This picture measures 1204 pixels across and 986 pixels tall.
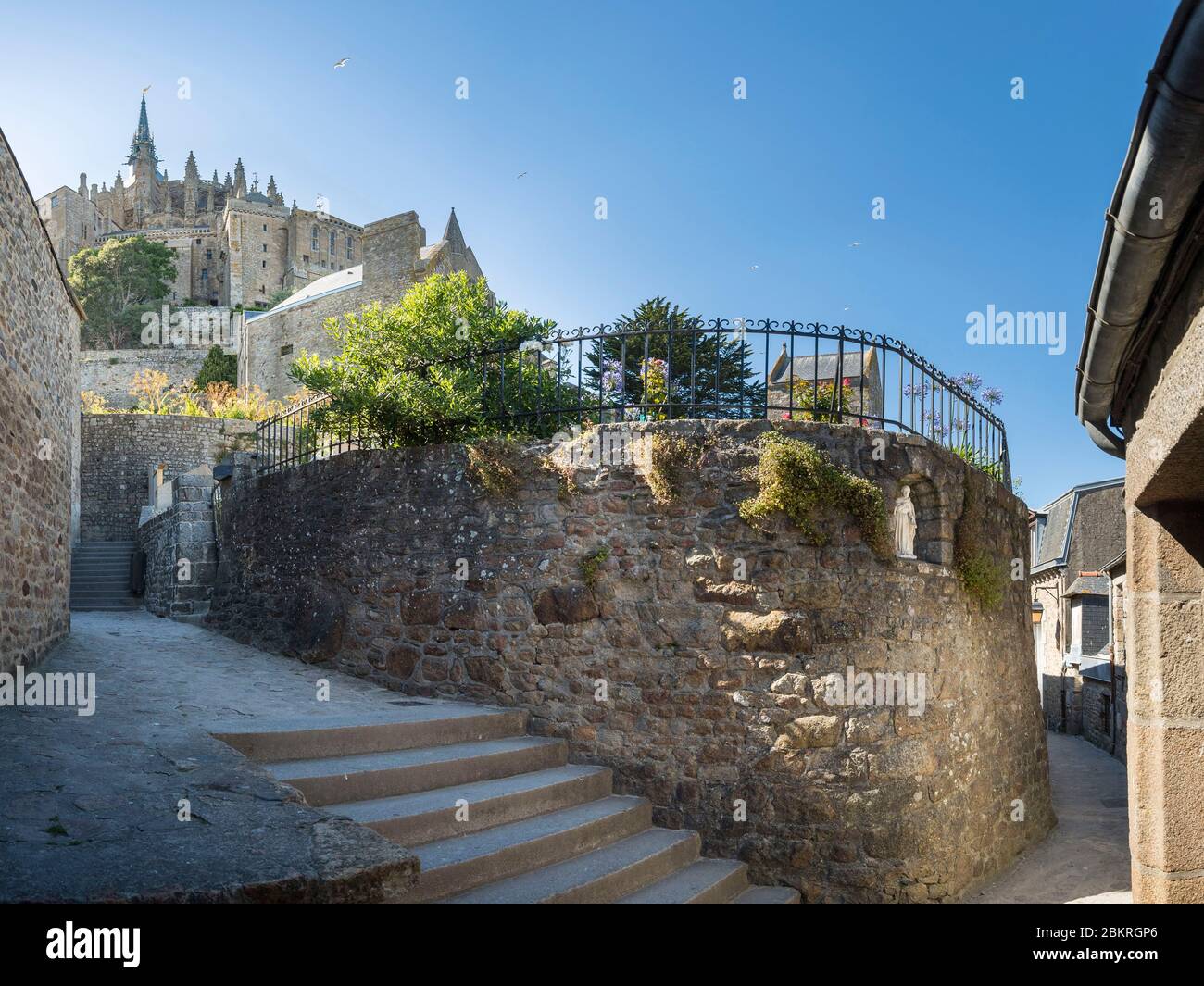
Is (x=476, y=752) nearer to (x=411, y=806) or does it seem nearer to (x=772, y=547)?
(x=411, y=806)

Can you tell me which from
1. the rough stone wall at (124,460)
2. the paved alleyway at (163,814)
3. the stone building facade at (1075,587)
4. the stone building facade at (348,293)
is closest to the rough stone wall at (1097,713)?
the stone building facade at (1075,587)

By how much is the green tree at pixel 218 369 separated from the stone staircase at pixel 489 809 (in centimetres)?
4024

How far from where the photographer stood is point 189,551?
13031 millimetres

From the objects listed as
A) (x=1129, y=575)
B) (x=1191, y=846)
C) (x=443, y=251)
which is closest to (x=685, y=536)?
(x=1129, y=575)

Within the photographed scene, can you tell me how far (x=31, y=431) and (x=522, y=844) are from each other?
18.3 feet

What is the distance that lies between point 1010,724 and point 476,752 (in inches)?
205

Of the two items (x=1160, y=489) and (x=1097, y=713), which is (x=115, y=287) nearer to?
(x=1097, y=713)

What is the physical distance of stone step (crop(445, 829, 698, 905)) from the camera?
5.00 metres

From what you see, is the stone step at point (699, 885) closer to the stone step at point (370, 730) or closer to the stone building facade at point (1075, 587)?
the stone step at point (370, 730)

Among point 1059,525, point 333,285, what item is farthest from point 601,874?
point 333,285

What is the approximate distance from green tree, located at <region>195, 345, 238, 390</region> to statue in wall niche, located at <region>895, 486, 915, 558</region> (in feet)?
135

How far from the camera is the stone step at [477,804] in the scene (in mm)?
5258

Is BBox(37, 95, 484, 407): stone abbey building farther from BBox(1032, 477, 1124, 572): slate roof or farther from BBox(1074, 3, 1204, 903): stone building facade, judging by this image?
BBox(1032, 477, 1124, 572): slate roof

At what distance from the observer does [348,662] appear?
848 centimetres
